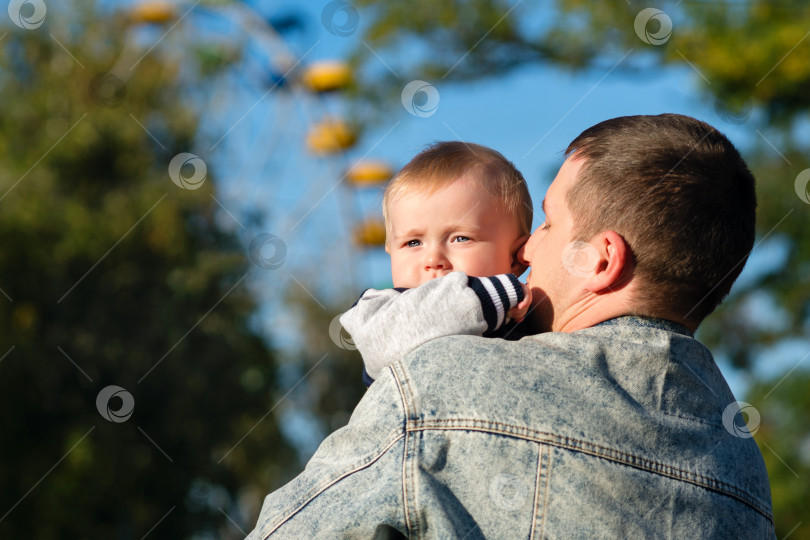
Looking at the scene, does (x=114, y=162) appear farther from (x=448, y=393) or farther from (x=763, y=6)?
(x=448, y=393)

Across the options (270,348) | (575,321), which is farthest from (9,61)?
(575,321)

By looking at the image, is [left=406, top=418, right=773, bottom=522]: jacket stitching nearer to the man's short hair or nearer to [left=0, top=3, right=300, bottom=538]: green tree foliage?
the man's short hair

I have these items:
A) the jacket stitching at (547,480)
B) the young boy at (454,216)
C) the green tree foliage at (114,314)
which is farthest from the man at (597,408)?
the green tree foliage at (114,314)

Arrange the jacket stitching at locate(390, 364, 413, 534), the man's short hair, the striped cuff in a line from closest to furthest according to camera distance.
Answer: the jacket stitching at locate(390, 364, 413, 534), the man's short hair, the striped cuff

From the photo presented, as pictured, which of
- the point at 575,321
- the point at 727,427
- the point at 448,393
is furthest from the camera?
the point at 575,321

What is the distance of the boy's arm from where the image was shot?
5.25 ft

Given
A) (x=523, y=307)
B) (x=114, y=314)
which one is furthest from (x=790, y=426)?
(x=523, y=307)

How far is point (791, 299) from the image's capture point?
6750 mm

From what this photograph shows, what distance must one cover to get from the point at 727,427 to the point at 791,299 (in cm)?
572

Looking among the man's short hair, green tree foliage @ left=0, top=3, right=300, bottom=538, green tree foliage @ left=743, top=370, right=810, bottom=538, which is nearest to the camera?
the man's short hair

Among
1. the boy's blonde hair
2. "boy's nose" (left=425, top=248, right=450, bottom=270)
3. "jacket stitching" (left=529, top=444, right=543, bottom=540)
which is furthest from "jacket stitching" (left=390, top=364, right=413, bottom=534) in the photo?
the boy's blonde hair

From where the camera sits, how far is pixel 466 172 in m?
2.20

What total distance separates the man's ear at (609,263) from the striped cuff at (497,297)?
0.49 ft

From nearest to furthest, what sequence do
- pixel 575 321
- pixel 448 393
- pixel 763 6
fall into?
1. pixel 448 393
2. pixel 575 321
3. pixel 763 6
